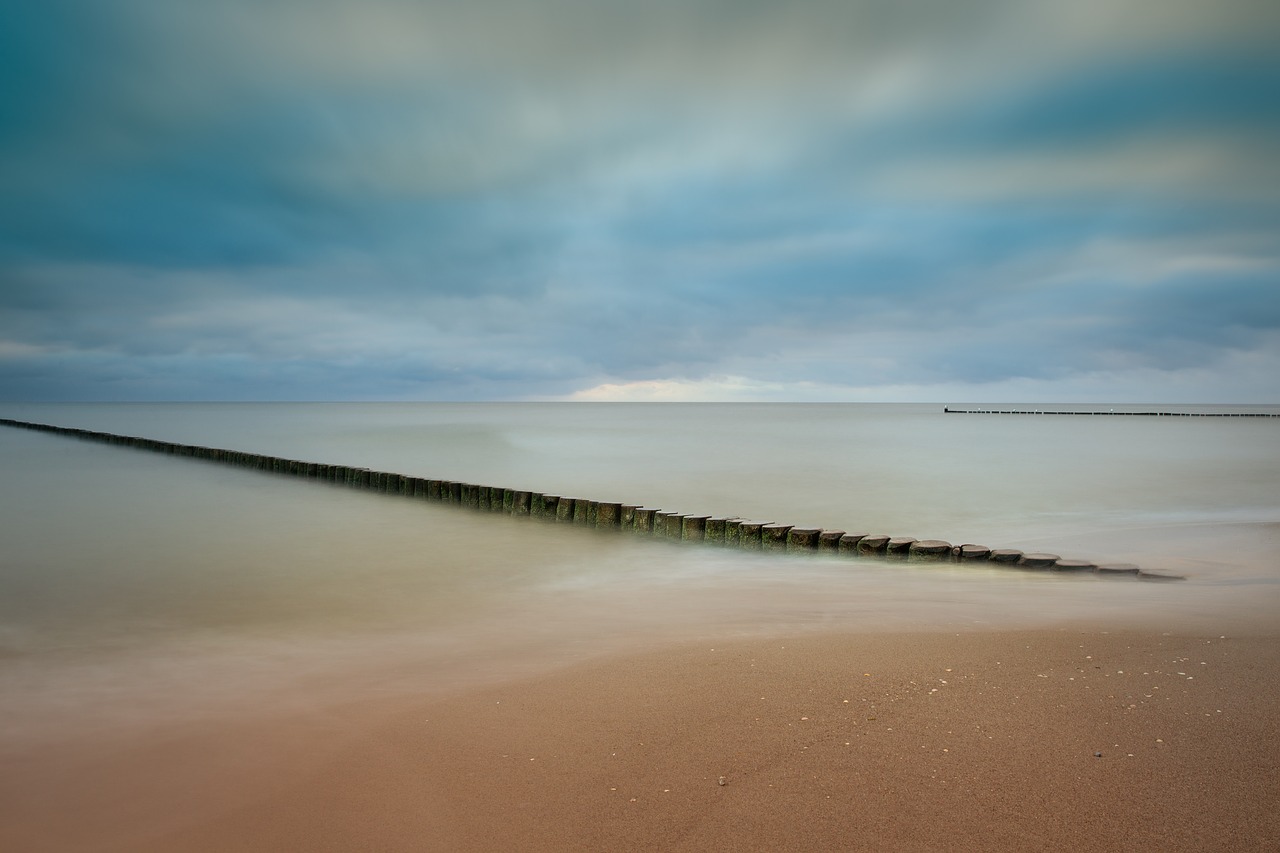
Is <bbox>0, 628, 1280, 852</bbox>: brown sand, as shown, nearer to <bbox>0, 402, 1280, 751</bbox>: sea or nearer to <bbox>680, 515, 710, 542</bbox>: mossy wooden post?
<bbox>0, 402, 1280, 751</bbox>: sea

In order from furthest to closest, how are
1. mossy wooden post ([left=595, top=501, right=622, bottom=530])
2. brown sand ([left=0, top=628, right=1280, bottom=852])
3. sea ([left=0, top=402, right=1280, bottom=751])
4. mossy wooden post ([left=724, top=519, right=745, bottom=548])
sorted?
mossy wooden post ([left=595, top=501, right=622, bottom=530]) < mossy wooden post ([left=724, top=519, right=745, bottom=548]) < sea ([left=0, top=402, right=1280, bottom=751]) < brown sand ([left=0, top=628, right=1280, bottom=852])

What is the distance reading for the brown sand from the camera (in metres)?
2.84

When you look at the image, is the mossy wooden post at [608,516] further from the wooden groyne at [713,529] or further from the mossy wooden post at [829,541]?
the mossy wooden post at [829,541]

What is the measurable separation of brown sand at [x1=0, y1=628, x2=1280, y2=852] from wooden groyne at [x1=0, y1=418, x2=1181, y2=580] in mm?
3492

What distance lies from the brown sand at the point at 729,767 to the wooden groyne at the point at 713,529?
3.49m

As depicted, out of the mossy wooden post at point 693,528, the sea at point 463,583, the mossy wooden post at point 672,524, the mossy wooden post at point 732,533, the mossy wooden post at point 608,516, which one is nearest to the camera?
the sea at point 463,583

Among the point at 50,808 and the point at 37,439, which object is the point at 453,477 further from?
the point at 37,439

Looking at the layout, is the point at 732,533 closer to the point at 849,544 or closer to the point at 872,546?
the point at 849,544

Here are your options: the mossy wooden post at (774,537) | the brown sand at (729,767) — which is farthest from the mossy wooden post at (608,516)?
the brown sand at (729,767)

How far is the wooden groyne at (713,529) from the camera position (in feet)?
26.7

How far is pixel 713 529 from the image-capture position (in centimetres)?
1049

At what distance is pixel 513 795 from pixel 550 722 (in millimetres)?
766

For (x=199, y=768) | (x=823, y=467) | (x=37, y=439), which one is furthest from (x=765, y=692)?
(x=37, y=439)

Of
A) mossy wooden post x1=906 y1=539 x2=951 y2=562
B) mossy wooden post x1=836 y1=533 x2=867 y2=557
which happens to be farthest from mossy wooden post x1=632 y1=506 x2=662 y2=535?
→ mossy wooden post x1=906 y1=539 x2=951 y2=562
